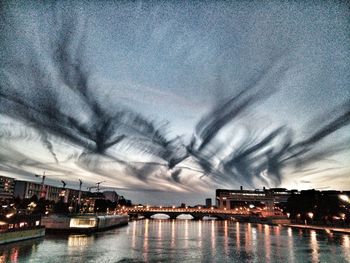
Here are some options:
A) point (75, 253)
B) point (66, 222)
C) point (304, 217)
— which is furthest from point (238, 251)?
point (304, 217)

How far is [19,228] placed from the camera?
63.7 meters

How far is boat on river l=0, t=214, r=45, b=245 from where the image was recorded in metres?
58.0

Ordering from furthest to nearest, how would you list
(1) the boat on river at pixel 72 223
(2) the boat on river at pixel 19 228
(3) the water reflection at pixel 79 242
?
(1) the boat on river at pixel 72 223
(3) the water reflection at pixel 79 242
(2) the boat on river at pixel 19 228

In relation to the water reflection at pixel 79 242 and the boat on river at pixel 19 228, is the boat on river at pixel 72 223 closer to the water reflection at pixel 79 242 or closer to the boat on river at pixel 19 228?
the water reflection at pixel 79 242

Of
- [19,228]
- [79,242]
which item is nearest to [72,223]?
[79,242]

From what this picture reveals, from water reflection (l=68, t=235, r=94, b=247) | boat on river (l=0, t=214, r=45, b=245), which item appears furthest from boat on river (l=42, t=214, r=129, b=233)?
boat on river (l=0, t=214, r=45, b=245)

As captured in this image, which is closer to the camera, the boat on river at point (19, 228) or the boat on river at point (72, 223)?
the boat on river at point (19, 228)

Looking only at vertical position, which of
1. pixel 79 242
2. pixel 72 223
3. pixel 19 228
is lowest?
pixel 79 242

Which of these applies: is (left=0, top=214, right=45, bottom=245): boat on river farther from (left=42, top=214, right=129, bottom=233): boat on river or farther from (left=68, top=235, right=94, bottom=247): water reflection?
(left=42, top=214, right=129, bottom=233): boat on river

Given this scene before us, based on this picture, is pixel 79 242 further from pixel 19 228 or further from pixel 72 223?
pixel 72 223

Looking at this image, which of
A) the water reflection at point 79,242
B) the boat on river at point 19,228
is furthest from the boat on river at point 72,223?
the boat on river at point 19,228

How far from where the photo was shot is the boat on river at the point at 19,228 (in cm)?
5805

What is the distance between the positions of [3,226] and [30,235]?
40.1 feet

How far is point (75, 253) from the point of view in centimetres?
5472
